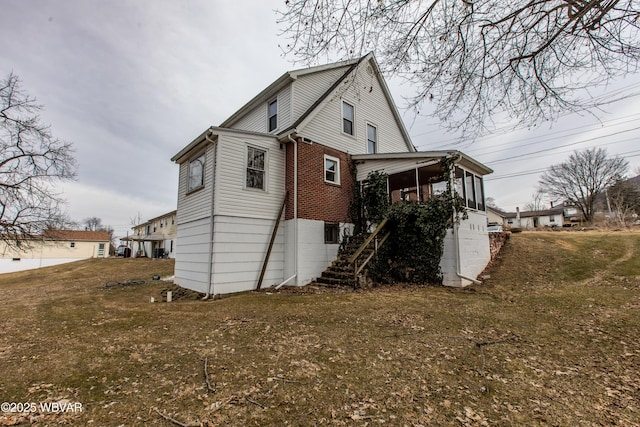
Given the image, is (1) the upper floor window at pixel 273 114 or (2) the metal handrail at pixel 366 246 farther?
(1) the upper floor window at pixel 273 114

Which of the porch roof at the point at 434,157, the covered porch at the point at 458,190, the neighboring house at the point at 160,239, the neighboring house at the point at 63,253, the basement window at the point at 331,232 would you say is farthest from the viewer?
the neighboring house at the point at 63,253

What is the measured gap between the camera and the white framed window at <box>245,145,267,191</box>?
9.63 m

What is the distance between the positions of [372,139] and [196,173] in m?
8.83

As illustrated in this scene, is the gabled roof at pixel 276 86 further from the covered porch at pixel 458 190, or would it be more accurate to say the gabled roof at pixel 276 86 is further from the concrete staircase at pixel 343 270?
the concrete staircase at pixel 343 270

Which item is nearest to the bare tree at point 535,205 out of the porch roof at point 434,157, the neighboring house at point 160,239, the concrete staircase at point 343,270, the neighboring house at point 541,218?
the neighboring house at point 541,218

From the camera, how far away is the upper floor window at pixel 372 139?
13.8 metres

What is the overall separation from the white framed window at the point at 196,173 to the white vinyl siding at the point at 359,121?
13.5 ft

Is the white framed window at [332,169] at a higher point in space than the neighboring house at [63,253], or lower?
higher

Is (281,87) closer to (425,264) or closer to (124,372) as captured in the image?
(425,264)

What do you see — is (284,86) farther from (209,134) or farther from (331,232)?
(331,232)

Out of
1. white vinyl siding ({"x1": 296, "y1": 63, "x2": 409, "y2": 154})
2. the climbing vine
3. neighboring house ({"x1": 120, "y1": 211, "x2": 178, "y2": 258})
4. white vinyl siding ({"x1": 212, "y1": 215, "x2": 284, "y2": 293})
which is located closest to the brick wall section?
white vinyl siding ({"x1": 296, "y1": 63, "x2": 409, "y2": 154})

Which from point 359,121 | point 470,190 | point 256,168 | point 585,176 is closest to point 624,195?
point 585,176

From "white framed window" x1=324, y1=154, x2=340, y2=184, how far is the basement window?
1852 mm

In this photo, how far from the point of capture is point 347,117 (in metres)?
12.7
